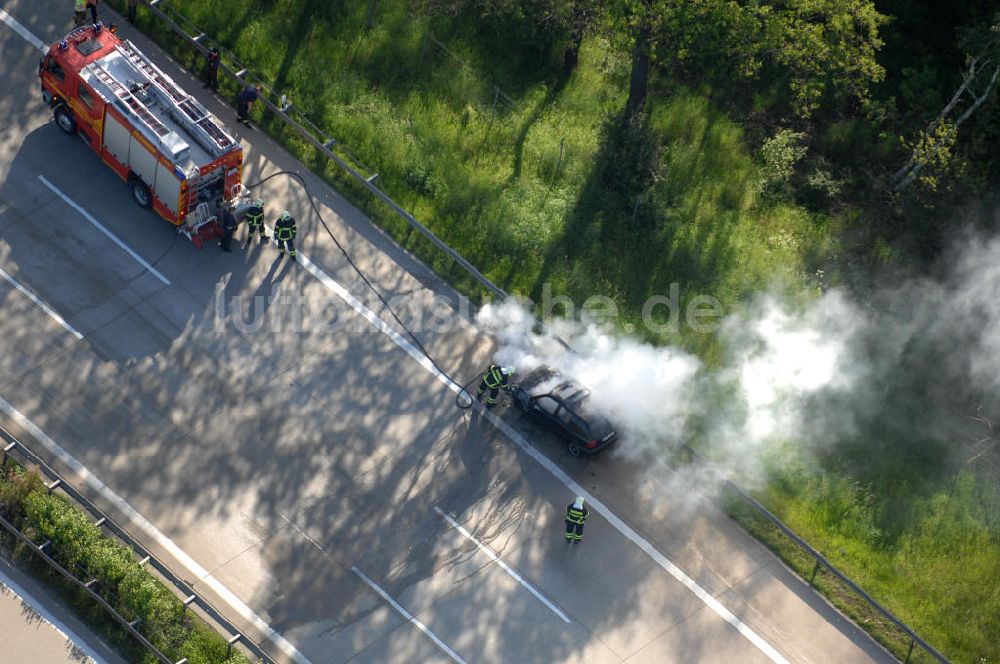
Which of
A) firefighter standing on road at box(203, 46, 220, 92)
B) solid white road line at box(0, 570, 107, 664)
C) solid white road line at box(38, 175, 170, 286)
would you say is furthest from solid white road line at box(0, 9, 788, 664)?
firefighter standing on road at box(203, 46, 220, 92)

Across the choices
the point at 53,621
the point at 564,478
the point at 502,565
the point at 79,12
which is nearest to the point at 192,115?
the point at 79,12

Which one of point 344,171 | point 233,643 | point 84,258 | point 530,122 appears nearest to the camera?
point 233,643

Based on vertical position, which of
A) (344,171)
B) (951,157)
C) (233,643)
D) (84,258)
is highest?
(951,157)

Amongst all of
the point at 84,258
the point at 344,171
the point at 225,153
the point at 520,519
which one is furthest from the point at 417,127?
the point at 520,519

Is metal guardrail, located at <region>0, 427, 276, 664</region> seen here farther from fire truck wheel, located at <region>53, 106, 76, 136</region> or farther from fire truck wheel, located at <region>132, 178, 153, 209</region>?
fire truck wheel, located at <region>53, 106, 76, 136</region>

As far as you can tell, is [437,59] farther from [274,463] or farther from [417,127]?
[274,463]
